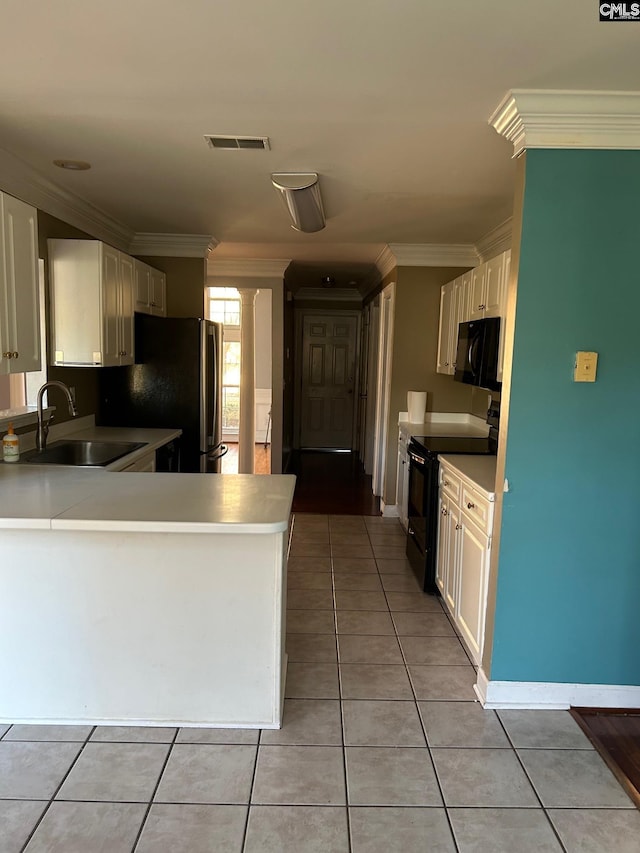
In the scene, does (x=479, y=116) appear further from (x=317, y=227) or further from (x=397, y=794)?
(x=397, y=794)

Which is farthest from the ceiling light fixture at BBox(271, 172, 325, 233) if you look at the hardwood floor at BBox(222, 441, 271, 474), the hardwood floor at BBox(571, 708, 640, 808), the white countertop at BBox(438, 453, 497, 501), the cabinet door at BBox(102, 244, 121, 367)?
the hardwood floor at BBox(222, 441, 271, 474)

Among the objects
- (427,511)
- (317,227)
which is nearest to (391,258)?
(317,227)

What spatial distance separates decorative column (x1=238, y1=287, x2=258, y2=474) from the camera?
635cm

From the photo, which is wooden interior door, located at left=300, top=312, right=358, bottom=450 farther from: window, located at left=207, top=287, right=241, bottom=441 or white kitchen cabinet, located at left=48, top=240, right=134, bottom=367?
white kitchen cabinet, located at left=48, top=240, right=134, bottom=367

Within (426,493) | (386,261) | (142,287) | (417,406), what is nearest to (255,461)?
(417,406)

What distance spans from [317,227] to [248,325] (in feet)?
9.61

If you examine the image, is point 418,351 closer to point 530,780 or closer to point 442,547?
point 442,547

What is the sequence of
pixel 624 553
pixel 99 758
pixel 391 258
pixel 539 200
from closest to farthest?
pixel 99 758 → pixel 539 200 → pixel 624 553 → pixel 391 258

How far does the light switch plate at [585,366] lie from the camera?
2248mm

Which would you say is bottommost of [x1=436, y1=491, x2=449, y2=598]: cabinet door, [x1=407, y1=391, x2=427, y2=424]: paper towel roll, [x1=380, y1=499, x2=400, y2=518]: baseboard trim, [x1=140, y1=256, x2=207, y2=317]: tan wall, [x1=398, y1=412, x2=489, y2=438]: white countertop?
[x1=380, y1=499, x2=400, y2=518]: baseboard trim

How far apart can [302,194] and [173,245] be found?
6.71 ft

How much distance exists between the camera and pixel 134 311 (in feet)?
13.6

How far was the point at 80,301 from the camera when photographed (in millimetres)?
3539

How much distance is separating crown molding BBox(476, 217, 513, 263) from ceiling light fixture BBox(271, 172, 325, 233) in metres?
1.32
